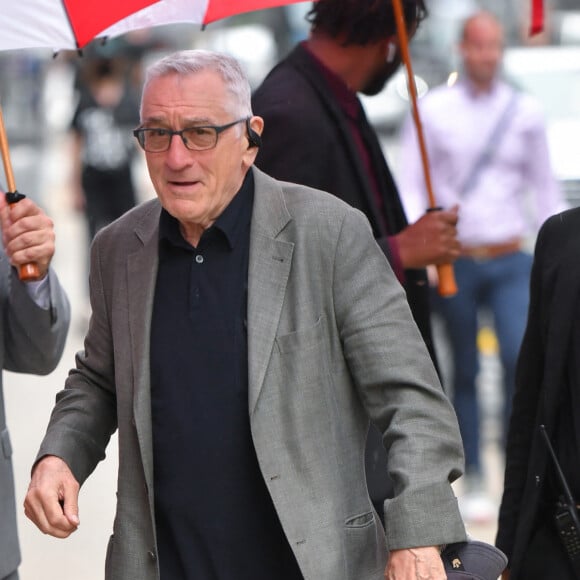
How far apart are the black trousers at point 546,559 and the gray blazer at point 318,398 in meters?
0.51

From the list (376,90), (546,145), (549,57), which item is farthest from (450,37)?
(376,90)

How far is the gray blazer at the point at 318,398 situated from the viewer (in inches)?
123

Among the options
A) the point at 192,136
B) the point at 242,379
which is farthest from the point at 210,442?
the point at 192,136

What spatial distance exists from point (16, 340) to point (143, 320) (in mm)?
620

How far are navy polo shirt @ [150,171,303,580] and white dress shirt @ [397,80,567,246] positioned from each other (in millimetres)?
3661

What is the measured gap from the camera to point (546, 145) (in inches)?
277

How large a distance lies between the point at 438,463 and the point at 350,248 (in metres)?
0.50

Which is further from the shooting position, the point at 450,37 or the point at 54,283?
the point at 450,37

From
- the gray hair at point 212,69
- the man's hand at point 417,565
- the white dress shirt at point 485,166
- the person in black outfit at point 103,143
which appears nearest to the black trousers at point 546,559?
the man's hand at point 417,565

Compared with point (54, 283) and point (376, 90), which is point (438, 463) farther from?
point (376, 90)

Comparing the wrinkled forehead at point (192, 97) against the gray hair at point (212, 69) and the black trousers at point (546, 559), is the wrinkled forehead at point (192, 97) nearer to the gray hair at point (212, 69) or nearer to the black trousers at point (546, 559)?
the gray hair at point (212, 69)

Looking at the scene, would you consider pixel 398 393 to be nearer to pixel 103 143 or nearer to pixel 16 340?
pixel 16 340

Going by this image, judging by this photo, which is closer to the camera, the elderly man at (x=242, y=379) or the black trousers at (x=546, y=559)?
the elderly man at (x=242, y=379)

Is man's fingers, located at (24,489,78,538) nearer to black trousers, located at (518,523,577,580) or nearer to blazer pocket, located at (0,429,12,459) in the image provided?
blazer pocket, located at (0,429,12,459)
